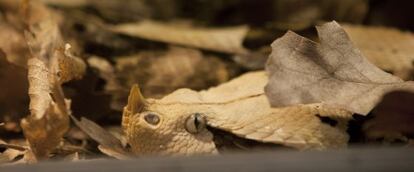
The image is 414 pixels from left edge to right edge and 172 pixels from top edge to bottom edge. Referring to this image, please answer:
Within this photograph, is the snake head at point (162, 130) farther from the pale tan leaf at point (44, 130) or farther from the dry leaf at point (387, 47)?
the dry leaf at point (387, 47)

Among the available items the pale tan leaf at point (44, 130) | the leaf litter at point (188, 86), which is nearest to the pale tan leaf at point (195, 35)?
the leaf litter at point (188, 86)

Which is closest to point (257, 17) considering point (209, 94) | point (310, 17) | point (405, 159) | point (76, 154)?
point (310, 17)

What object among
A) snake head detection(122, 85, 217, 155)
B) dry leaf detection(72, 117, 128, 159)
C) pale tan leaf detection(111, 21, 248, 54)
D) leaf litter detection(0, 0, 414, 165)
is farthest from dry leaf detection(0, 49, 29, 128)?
pale tan leaf detection(111, 21, 248, 54)

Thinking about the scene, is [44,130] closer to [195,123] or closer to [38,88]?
[38,88]

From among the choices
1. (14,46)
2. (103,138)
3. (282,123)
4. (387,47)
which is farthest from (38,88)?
(387,47)

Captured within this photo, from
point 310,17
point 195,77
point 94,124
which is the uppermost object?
point 310,17

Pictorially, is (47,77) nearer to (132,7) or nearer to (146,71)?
(146,71)
